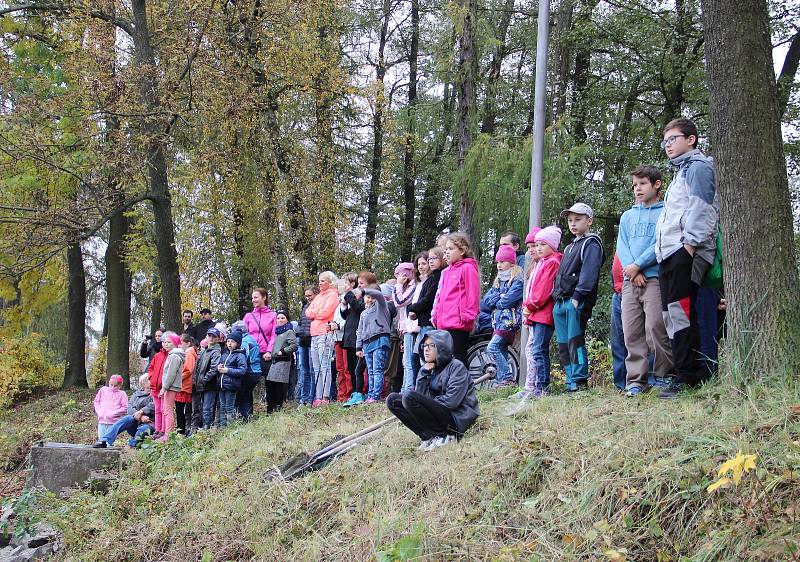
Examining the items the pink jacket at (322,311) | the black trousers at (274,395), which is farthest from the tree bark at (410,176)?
the pink jacket at (322,311)

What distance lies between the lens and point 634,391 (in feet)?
20.4

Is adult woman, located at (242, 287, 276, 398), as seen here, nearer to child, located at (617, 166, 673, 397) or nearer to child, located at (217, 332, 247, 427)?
child, located at (217, 332, 247, 427)

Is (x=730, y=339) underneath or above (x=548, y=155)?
underneath

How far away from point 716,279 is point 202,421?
8053mm

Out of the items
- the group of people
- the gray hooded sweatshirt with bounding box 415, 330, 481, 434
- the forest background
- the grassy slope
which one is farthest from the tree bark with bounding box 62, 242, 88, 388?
the gray hooded sweatshirt with bounding box 415, 330, 481, 434

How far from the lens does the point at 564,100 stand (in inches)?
691

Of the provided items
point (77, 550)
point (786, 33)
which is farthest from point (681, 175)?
point (786, 33)

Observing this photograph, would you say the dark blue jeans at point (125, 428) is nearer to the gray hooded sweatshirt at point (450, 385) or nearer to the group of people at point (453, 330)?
the group of people at point (453, 330)

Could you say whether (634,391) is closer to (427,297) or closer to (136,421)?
(427,297)

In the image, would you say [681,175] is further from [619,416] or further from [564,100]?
[564,100]

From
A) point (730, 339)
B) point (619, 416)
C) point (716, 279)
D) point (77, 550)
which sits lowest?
point (77, 550)

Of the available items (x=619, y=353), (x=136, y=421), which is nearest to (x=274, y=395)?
(x=136, y=421)

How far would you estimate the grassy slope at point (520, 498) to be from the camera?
3.92 m

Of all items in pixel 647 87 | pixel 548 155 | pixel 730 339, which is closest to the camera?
pixel 730 339
